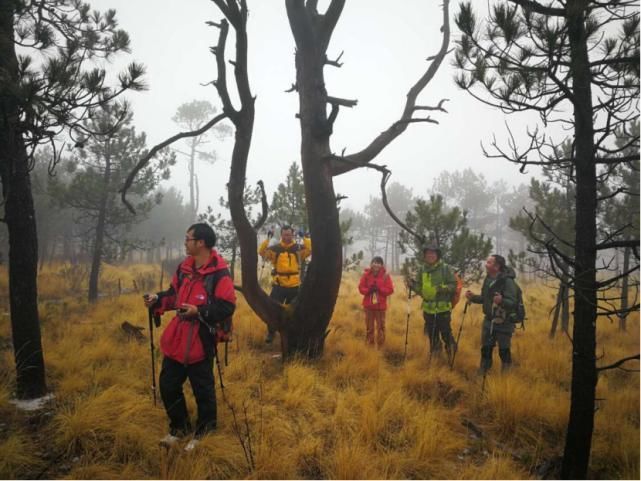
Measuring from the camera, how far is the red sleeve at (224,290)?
282 cm

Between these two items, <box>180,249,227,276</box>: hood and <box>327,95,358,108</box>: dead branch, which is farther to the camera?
<box>327,95,358,108</box>: dead branch

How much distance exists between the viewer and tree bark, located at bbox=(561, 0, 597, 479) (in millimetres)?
2578

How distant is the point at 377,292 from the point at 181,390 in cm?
388

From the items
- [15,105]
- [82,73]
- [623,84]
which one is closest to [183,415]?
[15,105]

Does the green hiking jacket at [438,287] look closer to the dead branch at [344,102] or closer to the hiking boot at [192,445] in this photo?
the dead branch at [344,102]

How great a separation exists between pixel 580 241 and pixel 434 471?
7.29 ft

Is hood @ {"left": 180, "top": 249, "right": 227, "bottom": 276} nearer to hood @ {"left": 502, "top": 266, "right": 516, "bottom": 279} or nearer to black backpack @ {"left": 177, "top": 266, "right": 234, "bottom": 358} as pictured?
black backpack @ {"left": 177, "top": 266, "right": 234, "bottom": 358}

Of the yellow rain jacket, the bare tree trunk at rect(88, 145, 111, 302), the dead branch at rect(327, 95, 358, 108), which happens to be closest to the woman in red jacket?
the yellow rain jacket

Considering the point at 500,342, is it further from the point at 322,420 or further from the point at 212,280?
the point at 212,280

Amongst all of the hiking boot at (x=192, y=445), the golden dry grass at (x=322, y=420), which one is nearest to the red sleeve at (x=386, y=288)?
the golden dry grass at (x=322, y=420)

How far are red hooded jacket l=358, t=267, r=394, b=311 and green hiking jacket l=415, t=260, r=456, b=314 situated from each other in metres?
0.64

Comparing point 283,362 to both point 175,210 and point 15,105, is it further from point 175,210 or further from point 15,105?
point 175,210

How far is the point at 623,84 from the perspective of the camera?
2717mm

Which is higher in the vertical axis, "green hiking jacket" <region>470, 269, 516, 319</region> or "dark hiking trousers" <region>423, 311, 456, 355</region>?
"green hiking jacket" <region>470, 269, 516, 319</region>
